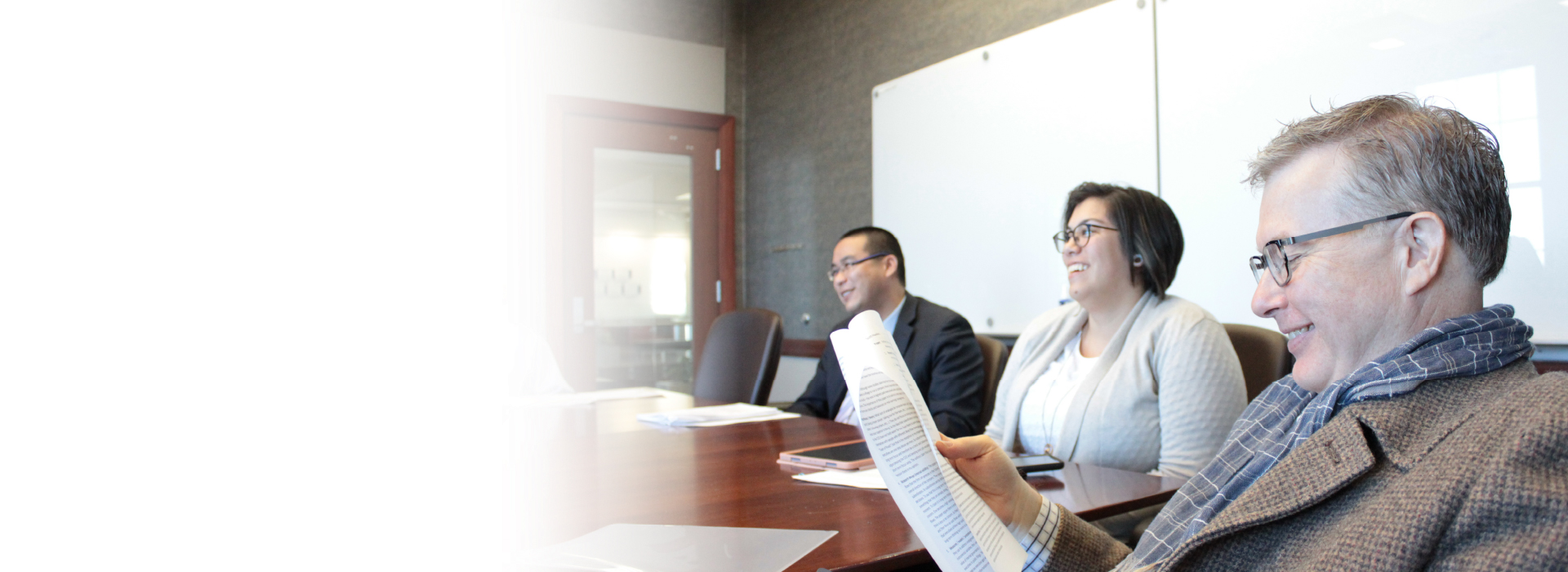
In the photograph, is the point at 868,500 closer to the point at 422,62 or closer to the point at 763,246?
the point at 422,62

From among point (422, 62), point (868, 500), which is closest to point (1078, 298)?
point (868, 500)

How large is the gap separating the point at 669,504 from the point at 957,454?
42cm

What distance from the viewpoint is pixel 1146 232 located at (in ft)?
6.12

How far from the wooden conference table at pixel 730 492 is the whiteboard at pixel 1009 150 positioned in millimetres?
1619

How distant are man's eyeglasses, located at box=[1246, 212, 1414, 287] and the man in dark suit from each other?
0.98 meters

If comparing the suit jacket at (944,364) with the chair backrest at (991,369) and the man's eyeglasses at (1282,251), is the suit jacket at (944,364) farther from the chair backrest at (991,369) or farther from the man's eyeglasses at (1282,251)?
the man's eyeglasses at (1282,251)

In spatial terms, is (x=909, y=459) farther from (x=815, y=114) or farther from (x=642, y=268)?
(x=642, y=268)

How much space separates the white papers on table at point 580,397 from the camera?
2330mm

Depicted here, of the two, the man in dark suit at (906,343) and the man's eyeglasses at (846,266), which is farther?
the man's eyeglasses at (846,266)

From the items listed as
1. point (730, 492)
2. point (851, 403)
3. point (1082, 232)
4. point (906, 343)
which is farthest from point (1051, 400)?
point (730, 492)

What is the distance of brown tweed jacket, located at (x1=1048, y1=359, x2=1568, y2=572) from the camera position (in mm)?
525

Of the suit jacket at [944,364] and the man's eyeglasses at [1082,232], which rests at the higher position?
the man's eyeglasses at [1082,232]

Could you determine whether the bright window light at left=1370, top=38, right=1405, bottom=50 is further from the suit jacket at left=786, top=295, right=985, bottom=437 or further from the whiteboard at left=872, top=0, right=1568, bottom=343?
the suit jacket at left=786, top=295, right=985, bottom=437

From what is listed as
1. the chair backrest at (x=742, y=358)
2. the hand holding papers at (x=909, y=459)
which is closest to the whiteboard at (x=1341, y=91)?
the chair backrest at (x=742, y=358)
